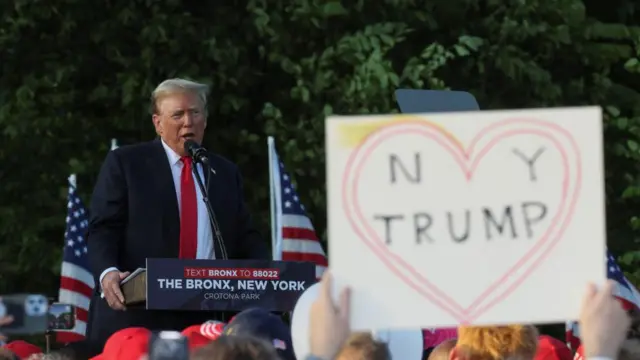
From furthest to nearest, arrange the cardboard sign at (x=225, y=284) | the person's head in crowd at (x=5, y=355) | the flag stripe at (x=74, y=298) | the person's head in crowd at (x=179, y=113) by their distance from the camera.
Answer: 1. the flag stripe at (x=74, y=298)
2. the person's head in crowd at (x=179, y=113)
3. the cardboard sign at (x=225, y=284)
4. the person's head in crowd at (x=5, y=355)

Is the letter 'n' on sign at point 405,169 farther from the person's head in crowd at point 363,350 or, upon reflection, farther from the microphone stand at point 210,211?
the microphone stand at point 210,211

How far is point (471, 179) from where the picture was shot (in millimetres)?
3588

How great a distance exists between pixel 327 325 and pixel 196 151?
122 inches

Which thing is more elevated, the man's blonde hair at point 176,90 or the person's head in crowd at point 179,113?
the man's blonde hair at point 176,90

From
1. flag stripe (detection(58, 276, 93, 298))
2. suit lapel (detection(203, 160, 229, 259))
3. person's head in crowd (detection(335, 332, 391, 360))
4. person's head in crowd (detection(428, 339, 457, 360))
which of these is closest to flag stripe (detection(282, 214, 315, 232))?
flag stripe (detection(58, 276, 93, 298))

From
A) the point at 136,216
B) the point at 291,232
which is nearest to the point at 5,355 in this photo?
the point at 136,216

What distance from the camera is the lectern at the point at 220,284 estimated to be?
19.1 feet

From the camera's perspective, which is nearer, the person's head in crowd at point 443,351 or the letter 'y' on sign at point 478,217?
the letter 'y' on sign at point 478,217

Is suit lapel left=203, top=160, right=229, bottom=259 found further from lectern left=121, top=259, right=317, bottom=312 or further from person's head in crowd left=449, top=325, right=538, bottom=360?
person's head in crowd left=449, top=325, right=538, bottom=360

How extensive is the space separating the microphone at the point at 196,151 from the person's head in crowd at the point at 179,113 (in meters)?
0.04

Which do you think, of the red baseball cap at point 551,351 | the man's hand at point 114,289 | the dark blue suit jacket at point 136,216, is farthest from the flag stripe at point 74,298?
the red baseball cap at point 551,351

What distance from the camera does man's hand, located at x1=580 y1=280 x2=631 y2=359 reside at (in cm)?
331

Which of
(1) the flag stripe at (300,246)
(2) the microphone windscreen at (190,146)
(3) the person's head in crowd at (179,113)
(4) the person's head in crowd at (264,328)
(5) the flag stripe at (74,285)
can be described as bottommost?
(4) the person's head in crowd at (264,328)

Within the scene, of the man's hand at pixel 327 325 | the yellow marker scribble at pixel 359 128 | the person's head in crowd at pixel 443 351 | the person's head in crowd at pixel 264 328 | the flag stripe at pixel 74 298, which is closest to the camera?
the man's hand at pixel 327 325
